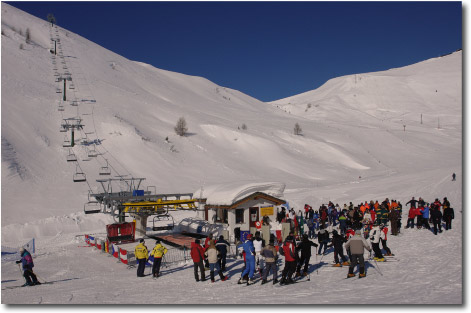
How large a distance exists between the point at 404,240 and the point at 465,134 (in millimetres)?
7747

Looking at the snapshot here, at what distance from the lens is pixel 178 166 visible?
44.4 m

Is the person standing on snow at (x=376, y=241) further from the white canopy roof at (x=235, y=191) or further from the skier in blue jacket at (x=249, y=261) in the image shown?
the white canopy roof at (x=235, y=191)

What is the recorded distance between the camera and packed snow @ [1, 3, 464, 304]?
10.2 m

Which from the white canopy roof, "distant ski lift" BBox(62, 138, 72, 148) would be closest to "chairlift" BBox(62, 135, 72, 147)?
"distant ski lift" BBox(62, 138, 72, 148)

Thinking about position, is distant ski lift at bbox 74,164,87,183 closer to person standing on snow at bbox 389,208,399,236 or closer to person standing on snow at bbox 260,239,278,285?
person standing on snow at bbox 389,208,399,236

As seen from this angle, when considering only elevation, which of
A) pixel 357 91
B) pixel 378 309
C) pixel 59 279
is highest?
pixel 357 91

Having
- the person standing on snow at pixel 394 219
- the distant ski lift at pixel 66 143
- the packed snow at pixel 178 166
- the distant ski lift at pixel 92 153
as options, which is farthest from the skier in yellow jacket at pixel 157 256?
the distant ski lift at pixel 66 143

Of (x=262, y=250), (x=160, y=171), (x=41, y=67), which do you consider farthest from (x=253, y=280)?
(x=41, y=67)

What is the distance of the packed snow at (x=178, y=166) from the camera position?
10.2 metres

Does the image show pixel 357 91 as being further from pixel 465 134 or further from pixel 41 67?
pixel 465 134

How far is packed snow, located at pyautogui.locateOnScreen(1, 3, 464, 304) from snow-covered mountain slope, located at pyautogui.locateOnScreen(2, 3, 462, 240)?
0.23 metres

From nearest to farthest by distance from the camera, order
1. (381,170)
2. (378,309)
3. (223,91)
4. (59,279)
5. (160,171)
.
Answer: (378,309)
(59,279)
(160,171)
(381,170)
(223,91)

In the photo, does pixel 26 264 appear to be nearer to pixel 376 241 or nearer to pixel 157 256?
pixel 157 256

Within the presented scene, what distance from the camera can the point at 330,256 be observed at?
14.1m
